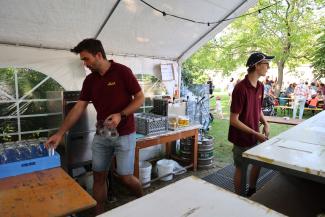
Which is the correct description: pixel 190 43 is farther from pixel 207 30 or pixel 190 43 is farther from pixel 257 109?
pixel 257 109

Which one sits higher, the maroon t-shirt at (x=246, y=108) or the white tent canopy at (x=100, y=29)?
the white tent canopy at (x=100, y=29)

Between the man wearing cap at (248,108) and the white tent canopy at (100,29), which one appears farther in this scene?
the white tent canopy at (100,29)

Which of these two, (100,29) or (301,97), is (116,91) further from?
(301,97)

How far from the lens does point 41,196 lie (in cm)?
153

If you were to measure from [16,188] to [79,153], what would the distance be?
171cm

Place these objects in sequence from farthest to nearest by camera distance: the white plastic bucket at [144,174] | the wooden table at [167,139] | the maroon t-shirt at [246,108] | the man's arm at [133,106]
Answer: the white plastic bucket at [144,174]
the wooden table at [167,139]
the maroon t-shirt at [246,108]
the man's arm at [133,106]

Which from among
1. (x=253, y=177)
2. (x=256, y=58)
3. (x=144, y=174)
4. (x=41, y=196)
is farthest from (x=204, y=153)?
(x=41, y=196)

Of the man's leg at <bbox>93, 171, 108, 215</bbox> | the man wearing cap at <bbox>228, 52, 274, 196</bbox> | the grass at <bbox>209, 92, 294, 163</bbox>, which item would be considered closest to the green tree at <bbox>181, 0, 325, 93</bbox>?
the grass at <bbox>209, 92, 294, 163</bbox>

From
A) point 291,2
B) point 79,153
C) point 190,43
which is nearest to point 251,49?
point 291,2

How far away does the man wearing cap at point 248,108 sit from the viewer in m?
2.54

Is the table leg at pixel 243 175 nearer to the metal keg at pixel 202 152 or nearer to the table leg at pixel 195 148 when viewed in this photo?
the table leg at pixel 195 148

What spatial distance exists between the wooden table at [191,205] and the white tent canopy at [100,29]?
256cm

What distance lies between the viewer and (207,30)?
4500 millimetres

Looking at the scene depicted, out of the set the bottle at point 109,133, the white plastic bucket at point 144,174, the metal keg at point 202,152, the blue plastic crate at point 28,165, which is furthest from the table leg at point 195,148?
the blue plastic crate at point 28,165
